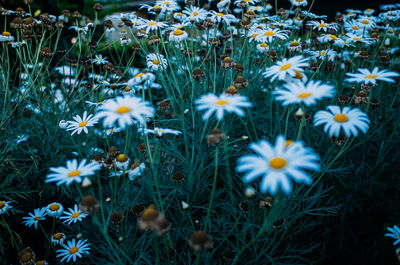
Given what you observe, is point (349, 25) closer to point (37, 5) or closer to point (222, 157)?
point (222, 157)

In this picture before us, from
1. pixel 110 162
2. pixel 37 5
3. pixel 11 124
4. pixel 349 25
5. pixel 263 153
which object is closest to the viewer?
pixel 263 153

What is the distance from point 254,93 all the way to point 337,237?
143cm

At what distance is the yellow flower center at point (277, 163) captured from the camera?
1065 mm

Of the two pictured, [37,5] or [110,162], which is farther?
[37,5]

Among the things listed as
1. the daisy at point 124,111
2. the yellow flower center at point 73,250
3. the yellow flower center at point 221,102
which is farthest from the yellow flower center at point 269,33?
the yellow flower center at point 73,250

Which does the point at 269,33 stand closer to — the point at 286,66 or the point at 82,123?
the point at 286,66

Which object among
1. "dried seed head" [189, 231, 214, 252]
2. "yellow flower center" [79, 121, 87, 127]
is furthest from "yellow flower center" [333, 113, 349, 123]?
"yellow flower center" [79, 121, 87, 127]

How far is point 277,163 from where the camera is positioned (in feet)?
3.52

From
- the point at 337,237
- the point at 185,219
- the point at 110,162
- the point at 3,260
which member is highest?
the point at 110,162

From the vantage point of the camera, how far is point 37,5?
517 centimetres

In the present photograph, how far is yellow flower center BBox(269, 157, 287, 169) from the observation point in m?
1.07

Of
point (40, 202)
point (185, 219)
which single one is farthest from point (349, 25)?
point (40, 202)

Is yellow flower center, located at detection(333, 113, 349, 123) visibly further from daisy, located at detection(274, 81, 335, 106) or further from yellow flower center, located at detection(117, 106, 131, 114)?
yellow flower center, located at detection(117, 106, 131, 114)

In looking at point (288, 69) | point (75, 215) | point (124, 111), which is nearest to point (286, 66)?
point (288, 69)
